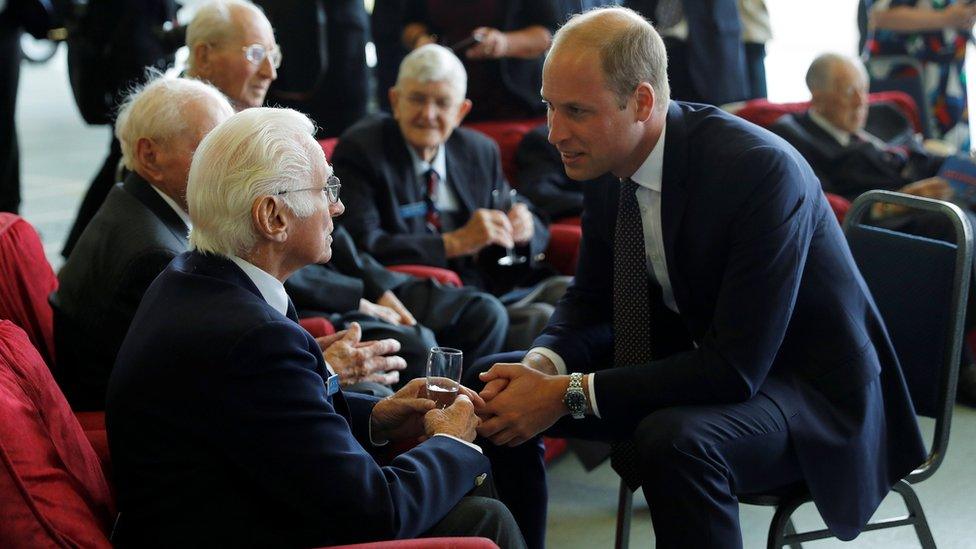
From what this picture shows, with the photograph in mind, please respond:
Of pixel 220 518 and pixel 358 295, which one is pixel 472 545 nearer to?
pixel 220 518

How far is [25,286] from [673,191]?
1.40 meters

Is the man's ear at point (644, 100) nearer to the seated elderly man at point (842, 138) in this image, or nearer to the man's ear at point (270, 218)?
the man's ear at point (270, 218)

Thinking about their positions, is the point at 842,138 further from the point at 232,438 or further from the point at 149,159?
the point at 232,438

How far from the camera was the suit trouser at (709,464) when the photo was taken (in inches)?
76.6

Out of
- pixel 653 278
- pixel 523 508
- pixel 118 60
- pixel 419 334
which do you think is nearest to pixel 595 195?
pixel 653 278

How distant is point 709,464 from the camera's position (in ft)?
6.44

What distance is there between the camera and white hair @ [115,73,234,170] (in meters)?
2.46

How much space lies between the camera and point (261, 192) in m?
→ 1.74

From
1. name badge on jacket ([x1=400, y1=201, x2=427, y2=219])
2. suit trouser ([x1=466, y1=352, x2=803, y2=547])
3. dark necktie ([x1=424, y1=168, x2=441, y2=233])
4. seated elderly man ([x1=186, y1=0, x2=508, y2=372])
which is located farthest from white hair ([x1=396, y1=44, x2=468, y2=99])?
suit trouser ([x1=466, y1=352, x2=803, y2=547])

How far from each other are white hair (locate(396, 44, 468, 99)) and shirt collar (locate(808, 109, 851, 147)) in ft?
5.43

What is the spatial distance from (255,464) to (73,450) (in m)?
0.37

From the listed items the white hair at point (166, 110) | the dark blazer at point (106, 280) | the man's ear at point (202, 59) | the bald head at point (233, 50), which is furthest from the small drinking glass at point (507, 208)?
the dark blazer at point (106, 280)

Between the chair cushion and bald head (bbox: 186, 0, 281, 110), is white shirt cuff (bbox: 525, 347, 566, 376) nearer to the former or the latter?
the chair cushion

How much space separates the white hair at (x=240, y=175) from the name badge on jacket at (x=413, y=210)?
1.99m
